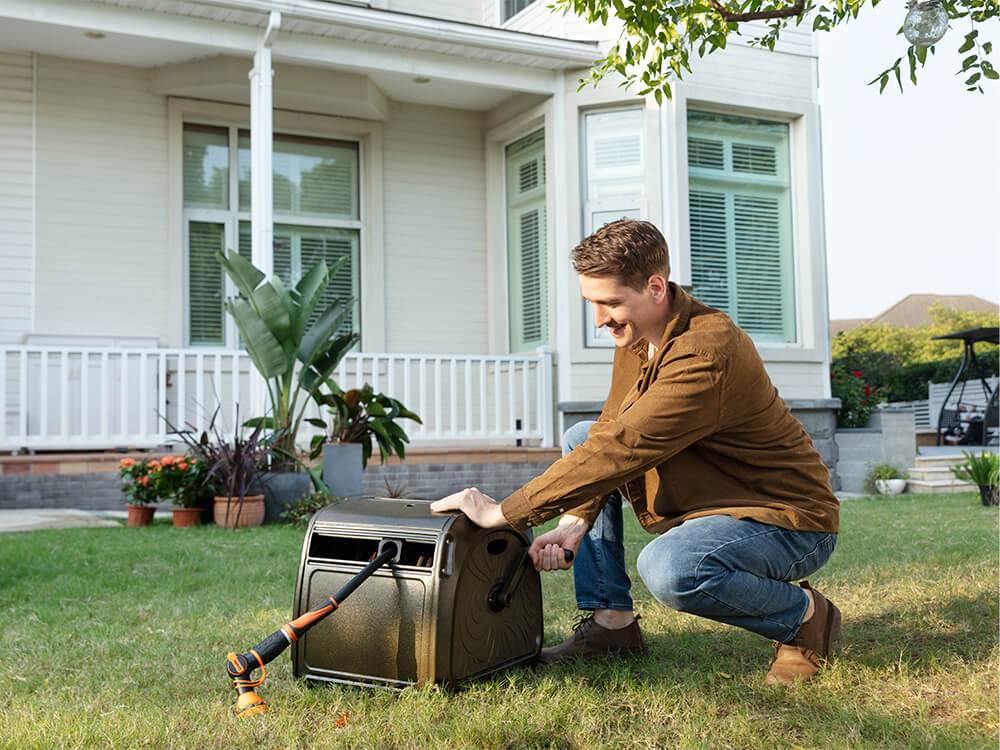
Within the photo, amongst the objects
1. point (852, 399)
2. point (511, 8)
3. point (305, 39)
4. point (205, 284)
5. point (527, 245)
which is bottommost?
point (852, 399)

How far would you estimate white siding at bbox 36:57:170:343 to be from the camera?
9086 millimetres

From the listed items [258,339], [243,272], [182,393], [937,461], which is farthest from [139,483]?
[937,461]

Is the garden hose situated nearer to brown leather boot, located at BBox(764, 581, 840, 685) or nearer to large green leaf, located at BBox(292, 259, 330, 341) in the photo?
brown leather boot, located at BBox(764, 581, 840, 685)

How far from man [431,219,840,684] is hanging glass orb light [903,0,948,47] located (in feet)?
7.21

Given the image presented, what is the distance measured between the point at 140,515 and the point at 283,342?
153 cm

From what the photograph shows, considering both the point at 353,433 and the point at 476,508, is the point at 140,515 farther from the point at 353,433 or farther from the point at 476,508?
the point at 476,508

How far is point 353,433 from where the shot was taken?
720 cm

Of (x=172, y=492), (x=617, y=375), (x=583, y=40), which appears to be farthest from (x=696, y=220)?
(x=617, y=375)

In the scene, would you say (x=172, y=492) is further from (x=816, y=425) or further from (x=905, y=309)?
(x=905, y=309)

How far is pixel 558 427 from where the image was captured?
9625mm

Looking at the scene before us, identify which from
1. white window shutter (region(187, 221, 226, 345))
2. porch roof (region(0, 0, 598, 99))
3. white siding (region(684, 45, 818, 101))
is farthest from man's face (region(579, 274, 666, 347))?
white window shutter (region(187, 221, 226, 345))

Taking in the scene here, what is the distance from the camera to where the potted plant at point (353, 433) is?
701 centimetres

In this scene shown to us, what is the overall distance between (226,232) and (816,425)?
245 inches

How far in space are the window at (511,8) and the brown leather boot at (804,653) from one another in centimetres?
932
